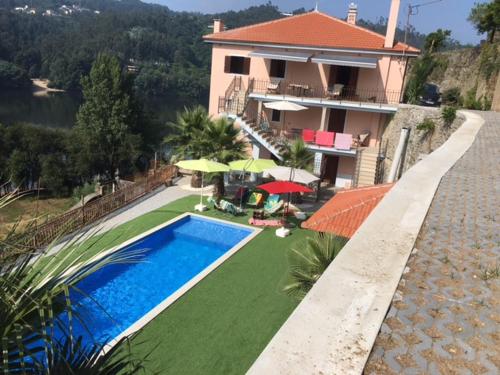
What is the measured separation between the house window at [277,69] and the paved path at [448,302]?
19.5m

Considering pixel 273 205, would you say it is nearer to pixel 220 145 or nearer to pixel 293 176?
pixel 293 176

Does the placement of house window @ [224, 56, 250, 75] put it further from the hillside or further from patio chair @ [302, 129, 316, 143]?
the hillside

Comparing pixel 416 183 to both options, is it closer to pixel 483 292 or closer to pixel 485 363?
pixel 483 292

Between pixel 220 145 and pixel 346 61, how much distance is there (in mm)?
8076

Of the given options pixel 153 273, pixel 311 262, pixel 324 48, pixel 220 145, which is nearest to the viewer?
pixel 311 262

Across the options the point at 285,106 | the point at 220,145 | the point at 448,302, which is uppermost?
the point at 285,106

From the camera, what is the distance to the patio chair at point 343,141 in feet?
68.9

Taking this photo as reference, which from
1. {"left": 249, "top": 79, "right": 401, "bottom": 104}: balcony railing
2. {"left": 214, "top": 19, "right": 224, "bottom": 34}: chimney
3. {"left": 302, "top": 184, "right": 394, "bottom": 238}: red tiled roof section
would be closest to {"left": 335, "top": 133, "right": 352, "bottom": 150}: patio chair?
{"left": 249, "top": 79, "right": 401, "bottom": 104}: balcony railing

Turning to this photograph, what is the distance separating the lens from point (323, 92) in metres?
23.9

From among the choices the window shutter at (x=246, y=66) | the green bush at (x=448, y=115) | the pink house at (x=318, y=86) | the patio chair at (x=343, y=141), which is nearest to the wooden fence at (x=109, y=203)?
the pink house at (x=318, y=86)

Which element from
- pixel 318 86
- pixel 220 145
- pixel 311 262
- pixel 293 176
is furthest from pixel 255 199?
pixel 311 262

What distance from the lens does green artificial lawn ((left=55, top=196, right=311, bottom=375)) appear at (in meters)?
8.13

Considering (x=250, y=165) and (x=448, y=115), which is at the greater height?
(x=448, y=115)

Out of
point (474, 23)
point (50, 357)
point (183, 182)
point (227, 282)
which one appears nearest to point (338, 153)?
point (183, 182)
